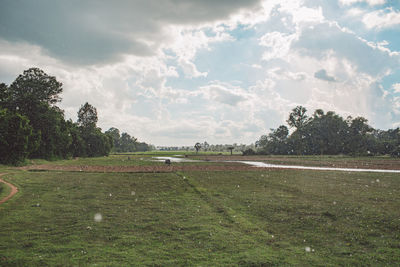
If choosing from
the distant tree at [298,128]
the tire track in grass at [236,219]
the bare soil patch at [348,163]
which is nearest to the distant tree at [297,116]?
the distant tree at [298,128]

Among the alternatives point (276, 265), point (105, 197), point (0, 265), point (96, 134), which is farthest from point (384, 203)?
point (96, 134)

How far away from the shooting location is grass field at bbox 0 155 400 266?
7594mm

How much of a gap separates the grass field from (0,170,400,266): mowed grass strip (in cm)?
3

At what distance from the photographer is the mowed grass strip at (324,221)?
8.03m

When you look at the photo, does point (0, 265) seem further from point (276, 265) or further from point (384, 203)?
point (384, 203)

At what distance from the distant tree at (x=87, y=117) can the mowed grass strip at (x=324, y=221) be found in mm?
88104

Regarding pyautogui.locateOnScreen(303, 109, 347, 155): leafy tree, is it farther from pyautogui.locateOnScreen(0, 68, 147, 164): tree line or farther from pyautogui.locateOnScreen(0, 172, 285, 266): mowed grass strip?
pyautogui.locateOnScreen(0, 172, 285, 266): mowed grass strip

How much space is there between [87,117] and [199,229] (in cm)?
9719

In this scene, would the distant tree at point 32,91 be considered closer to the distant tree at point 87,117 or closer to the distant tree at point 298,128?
the distant tree at point 87,117

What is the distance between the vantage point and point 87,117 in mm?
97312

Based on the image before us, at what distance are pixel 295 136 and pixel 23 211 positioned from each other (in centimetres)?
11926

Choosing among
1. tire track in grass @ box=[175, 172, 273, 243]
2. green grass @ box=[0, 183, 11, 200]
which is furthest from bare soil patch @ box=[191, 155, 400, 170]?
green grass @ box=[0, 183, 11, 200]

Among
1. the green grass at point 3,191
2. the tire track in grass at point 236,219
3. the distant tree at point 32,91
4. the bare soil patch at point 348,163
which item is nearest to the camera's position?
the tire track in grass at point 236,219

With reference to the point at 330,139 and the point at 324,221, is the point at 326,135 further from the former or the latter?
the point at 324,221
